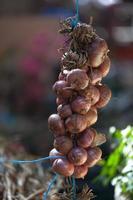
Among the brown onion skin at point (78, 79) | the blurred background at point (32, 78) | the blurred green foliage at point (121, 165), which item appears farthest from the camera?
the blurred background at point (32, 78)

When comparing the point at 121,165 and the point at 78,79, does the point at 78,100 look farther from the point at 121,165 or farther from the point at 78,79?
the point at 121,165

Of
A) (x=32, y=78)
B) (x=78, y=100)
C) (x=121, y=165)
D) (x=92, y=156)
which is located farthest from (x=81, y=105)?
(x=32, y=78)

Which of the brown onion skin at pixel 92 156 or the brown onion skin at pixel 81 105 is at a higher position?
the brown onion skin at pixel 81 105

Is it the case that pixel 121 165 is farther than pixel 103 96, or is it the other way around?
pixel 121 165

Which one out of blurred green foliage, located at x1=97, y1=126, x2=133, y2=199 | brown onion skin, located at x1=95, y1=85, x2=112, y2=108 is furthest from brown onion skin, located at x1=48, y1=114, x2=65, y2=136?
blurred green foliage, located at x1=97, y1=126, x2=133, y2=199

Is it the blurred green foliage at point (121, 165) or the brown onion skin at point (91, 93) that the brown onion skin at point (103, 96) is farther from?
the blurred green foliage at point (121, 165)

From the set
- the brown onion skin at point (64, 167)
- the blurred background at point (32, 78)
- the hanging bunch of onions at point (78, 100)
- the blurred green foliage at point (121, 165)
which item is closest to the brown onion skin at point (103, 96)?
the hanging bunch of onions at point (78, 100)

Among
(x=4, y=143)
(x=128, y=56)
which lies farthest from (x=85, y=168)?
(x=128, y=56)
